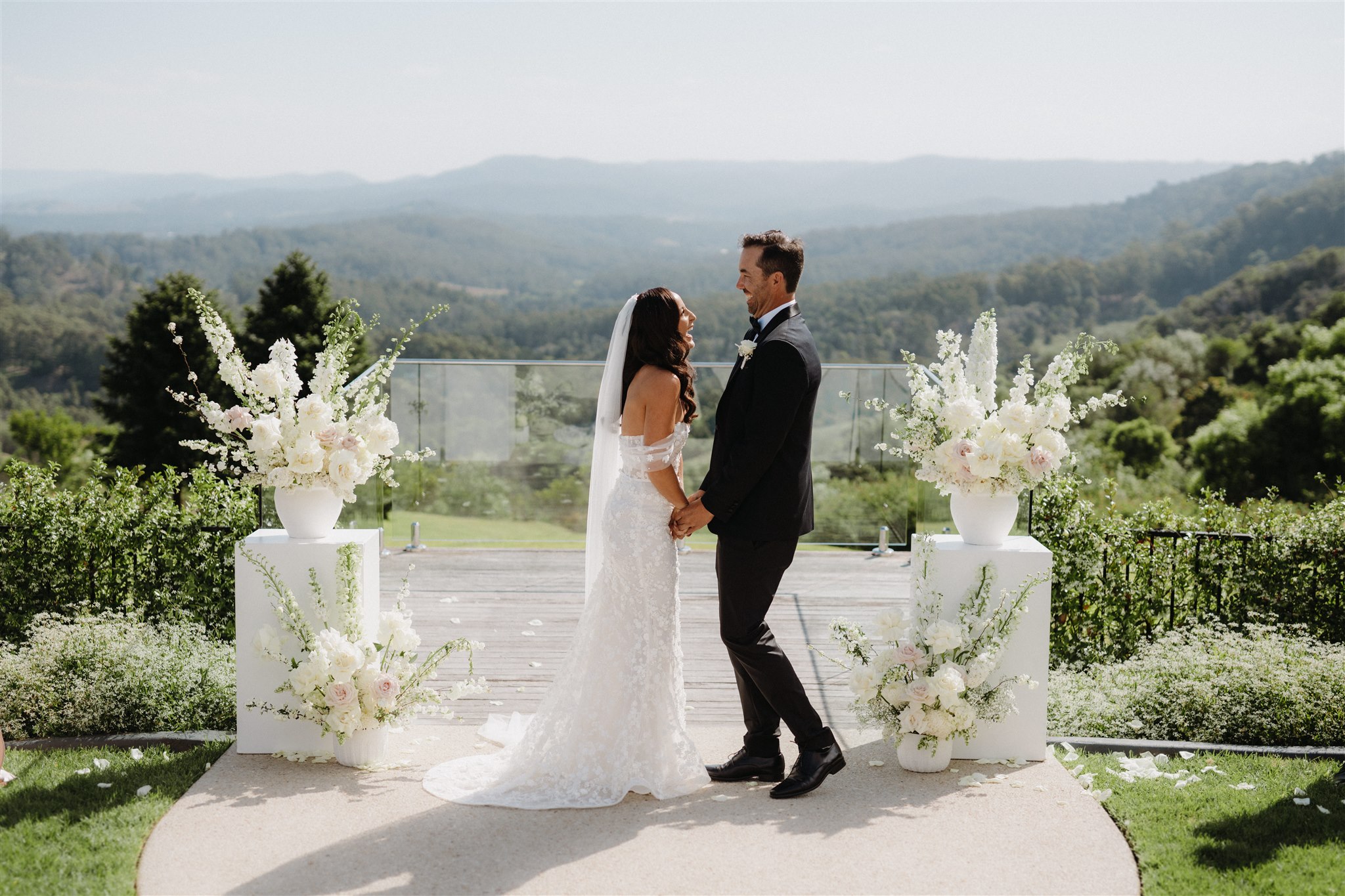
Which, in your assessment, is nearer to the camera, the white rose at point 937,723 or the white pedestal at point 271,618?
the white rose at point 937,723

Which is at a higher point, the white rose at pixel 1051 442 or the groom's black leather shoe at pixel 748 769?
the white rose at pixel 1051 442

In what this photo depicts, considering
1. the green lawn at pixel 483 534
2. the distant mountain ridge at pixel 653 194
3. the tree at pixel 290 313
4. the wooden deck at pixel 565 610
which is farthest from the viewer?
the distant mountain ridge at pixel 653 194

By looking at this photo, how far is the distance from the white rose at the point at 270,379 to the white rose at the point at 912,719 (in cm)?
238

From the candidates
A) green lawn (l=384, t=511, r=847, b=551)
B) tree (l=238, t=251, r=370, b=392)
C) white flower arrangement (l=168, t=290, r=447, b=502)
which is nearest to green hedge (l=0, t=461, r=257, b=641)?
white flower arrangement (l=168, t=290, r=447, b=502)

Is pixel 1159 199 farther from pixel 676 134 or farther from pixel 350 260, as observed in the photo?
pixel 676 134

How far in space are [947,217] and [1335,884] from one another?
241 ft

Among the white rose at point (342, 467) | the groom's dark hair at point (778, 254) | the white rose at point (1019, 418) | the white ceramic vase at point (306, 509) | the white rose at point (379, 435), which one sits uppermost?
the groom's dark hair at point (778, 254)

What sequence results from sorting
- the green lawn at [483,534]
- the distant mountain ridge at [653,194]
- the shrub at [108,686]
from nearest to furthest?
the shrub at [108,686] → the green lawn at [483,534] → the distant mountain ridge at [653,194]

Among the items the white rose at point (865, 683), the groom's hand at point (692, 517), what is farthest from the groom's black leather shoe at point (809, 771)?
the groom's hand at point (692, 517)

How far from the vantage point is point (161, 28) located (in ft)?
318

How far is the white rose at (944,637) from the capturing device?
3.62 m

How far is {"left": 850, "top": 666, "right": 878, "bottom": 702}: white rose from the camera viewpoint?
12.2 ft

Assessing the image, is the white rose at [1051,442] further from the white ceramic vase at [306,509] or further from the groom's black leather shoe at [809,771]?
the white ceramic vase at [306,509]

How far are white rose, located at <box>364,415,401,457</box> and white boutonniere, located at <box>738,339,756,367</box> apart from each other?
4.10ft
